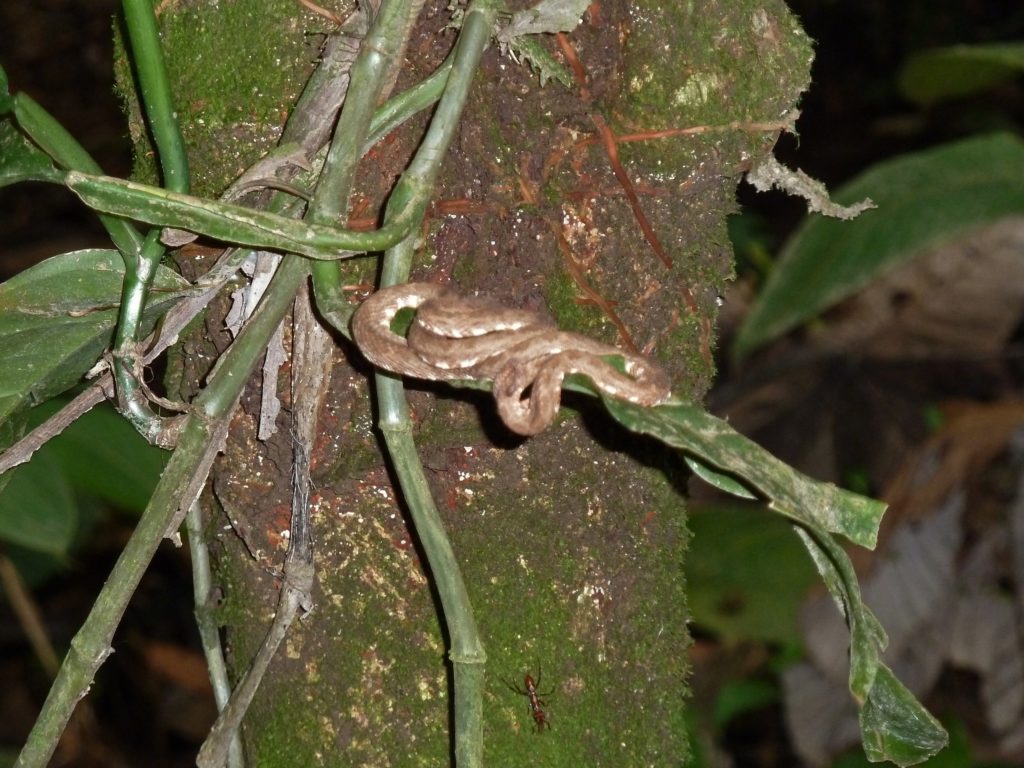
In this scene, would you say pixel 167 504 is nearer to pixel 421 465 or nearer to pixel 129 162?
pixel 421 465

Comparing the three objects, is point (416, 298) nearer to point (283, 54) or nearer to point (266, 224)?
point (266, 224)

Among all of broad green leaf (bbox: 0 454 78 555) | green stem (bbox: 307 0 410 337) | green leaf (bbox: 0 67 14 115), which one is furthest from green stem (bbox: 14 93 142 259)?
broad green leaf (bbox: 0 454 78 555)

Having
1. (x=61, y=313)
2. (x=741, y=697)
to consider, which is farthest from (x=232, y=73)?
(x=741, y=697)

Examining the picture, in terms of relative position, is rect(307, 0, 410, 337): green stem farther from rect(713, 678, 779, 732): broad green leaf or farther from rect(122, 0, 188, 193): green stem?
rect(713, 678, 779, 732): broad green leaf

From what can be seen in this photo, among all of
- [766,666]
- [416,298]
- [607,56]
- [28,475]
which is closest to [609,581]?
[416,298]

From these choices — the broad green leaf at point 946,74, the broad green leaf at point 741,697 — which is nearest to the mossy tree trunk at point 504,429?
the broad green leaf at point 946,74

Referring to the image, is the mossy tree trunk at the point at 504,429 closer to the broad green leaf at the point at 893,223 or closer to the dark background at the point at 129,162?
the broad green leaf at the point at 893,223
